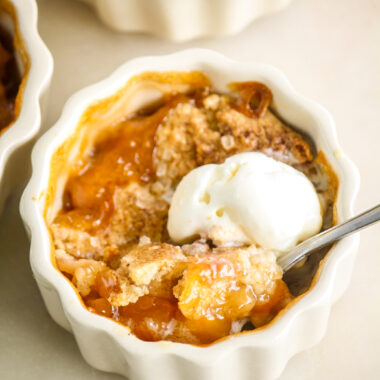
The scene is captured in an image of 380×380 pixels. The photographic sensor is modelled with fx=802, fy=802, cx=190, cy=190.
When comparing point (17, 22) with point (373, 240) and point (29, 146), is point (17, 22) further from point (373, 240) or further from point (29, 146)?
point (373, 240)

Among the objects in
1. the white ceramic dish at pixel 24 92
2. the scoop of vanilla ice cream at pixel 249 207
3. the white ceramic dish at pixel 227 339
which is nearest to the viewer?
the white ceramic dish at pixel 227 339

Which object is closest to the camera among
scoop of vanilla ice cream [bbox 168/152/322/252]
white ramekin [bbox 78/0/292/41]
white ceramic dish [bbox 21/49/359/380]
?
white ceramic dish [bbox 21/49/359/380]

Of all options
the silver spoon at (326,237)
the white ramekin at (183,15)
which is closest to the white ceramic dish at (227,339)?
the silver spoon at (326,237)

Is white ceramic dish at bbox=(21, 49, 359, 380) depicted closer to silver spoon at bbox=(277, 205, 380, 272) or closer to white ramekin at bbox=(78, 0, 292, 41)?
silver spoon at bbox=(277, 205, 380, 272)

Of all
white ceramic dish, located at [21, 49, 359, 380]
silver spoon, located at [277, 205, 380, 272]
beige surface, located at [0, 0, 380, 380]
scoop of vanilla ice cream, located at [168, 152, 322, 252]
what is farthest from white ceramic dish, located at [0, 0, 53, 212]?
silver spoon, located at [277, 205, 380, 272]

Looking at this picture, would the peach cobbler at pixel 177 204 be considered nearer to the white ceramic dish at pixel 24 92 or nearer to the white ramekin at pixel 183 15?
the white ceramic dish at pixel 24 92

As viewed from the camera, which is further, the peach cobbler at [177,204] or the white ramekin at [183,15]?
the white ramekin at [183,15]
